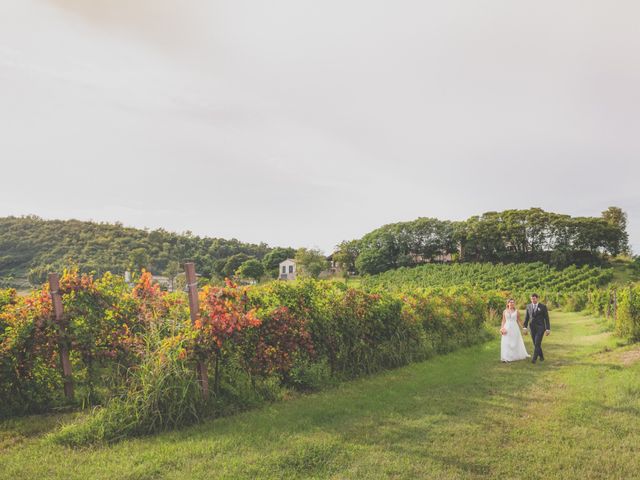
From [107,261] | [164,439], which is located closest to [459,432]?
[164,439]

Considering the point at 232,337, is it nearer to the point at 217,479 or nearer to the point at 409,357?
the point at 217,479

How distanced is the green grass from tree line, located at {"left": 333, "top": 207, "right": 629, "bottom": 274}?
7468 centimetres

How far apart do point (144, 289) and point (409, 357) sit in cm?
643

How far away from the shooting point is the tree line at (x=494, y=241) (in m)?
75.2

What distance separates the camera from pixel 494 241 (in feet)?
263

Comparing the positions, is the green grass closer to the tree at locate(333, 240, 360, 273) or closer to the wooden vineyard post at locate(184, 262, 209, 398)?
the wooden vineyard post at locate(184, 262, 209, 398)

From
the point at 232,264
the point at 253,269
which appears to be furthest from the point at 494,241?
the point at 232,264

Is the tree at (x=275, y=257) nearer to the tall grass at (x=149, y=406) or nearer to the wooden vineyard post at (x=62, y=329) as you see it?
the wooden vineyard post at (x=62, y=329)

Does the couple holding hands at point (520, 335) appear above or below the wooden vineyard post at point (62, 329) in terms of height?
below

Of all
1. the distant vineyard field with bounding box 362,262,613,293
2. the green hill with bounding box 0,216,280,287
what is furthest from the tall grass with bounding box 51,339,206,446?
the green hill with bounding box 0,216,280,287

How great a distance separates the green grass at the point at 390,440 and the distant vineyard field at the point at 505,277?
33.7 metres

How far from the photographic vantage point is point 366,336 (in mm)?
9203

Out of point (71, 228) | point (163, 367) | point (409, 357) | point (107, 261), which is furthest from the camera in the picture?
point (71, 228)

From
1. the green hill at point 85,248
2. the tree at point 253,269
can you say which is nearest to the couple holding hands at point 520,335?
the green hill at point 85,248
